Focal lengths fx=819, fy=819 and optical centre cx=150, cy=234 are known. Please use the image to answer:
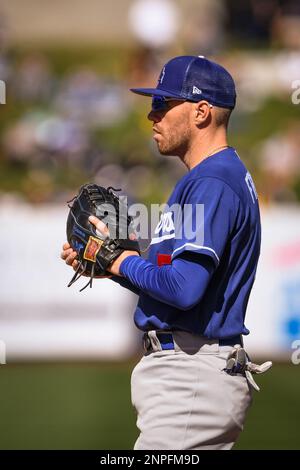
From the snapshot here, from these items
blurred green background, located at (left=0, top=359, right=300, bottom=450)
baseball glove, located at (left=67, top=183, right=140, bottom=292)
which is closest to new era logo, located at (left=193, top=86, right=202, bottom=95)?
baseball glove, located at (left=67, top=183, right=140, bottom=292)

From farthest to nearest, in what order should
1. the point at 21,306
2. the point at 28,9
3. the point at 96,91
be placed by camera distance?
the point at 28,9 < the point at 96,91 < the point at 21,306

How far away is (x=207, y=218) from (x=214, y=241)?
9 centimetres

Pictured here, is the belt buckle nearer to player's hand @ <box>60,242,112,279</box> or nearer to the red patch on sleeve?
the red patch on sleeve

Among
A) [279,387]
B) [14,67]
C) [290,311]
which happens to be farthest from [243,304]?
[14,67]

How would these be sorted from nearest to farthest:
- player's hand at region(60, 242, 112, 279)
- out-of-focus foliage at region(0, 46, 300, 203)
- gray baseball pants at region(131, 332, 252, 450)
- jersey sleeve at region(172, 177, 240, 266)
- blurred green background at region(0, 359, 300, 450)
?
1. jersey sleeve at region(172, 177, 240, 266)
2. gray baseball pants at region(131, 332, 252, 450)
3. player's hand at region(60, 242, 112, 279)
4. blurred green background at region(0, 359, 300, 450)
5. out-of-focus foliage at region(0, 46, 300, 203)

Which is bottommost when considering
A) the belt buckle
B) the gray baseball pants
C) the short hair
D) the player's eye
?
the gray baseball pants

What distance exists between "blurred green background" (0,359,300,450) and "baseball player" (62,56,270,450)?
2.82 metres

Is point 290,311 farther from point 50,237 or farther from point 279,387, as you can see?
point 50,237

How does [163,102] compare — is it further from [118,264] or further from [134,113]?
[134,113]

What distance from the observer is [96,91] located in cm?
1392

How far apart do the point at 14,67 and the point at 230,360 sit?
12.3m

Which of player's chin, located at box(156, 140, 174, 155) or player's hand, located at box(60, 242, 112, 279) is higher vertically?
player's chin, located at box(156, 140, 174, 155)

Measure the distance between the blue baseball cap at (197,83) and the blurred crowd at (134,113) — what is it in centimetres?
804

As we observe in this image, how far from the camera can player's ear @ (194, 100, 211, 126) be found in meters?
3.25
